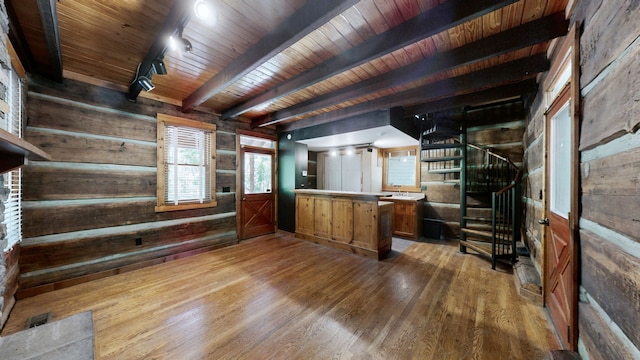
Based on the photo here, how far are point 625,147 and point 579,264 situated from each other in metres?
0.90

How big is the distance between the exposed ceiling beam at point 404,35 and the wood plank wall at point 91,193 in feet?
8.82

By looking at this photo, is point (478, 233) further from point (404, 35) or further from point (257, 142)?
point (257, 142)

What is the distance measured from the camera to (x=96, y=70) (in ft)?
8.73

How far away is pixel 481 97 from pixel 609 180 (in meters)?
2.56

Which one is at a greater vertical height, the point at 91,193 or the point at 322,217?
the point at 91,193

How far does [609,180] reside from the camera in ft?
3.78

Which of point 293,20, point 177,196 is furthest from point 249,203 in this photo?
point 293,20

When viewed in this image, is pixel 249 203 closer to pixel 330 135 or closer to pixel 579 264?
pixel 330 135

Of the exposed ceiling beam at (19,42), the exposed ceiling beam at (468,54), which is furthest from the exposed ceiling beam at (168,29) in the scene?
the exposed ceiling beam at (468,54)

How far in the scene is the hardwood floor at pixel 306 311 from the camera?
1.72 m

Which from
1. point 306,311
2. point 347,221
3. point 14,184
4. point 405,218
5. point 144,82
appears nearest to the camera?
point 306,311

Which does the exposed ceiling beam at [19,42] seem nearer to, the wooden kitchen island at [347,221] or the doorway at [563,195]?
the wooden kitchen island at [347,221]

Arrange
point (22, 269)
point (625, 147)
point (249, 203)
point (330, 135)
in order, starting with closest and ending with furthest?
point (625, 147)
point (22, 269)
point (330, 135)
point (249, 203)

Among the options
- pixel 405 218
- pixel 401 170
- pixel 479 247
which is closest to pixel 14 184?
pixel 405 218
